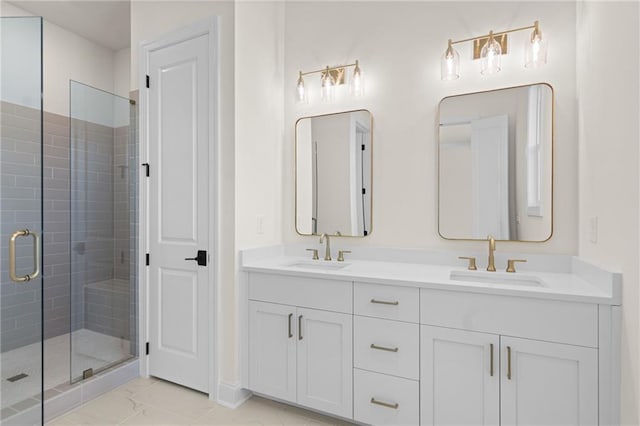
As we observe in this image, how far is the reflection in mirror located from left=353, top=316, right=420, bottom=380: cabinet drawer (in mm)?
753

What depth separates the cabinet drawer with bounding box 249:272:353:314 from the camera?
1.88 m

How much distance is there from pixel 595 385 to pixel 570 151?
3.88 ft

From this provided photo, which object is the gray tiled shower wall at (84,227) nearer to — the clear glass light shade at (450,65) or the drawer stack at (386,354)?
the drawer stack at (386,354)

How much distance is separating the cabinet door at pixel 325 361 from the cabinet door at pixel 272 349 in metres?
0.06

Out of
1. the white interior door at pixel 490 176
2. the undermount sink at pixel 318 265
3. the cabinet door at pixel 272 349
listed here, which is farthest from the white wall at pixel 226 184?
the white interior door at pixel 490 176

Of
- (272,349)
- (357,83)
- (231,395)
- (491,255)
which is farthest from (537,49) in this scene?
(231,395)

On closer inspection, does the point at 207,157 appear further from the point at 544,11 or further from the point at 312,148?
the point at 544,11

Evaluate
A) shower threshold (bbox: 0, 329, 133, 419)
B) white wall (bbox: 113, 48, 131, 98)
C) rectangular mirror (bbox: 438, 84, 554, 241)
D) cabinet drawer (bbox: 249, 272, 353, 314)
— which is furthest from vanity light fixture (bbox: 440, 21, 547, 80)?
white wall (bbox: 113, 48, 131, 98)

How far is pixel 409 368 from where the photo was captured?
1.71 m

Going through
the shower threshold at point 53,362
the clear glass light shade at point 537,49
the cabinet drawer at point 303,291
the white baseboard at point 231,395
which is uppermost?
the clear glass light shade at point 537,49

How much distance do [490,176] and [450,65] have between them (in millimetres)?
715

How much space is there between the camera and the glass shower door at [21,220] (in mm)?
1688

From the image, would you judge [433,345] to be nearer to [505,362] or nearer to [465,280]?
[505,362]

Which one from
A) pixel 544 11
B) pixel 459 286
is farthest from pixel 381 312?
pixel 544 11
